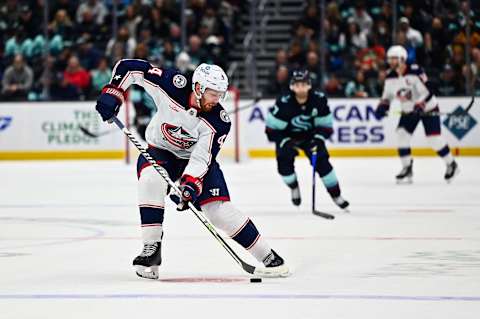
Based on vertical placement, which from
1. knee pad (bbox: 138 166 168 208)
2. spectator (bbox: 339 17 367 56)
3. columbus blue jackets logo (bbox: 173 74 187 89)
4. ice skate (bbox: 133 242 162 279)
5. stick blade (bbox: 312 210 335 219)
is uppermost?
columbus blue jackets logo (bbox: 173 74 187 89)

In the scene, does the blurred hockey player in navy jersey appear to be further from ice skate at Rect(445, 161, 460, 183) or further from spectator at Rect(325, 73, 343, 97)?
spectator at Rect(325, 73, 343, 97)

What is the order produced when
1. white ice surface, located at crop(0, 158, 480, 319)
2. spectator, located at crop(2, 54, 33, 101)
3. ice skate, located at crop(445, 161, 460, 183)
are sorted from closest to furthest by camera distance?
white ice surface, located at crop(0, 158, 480, 319) → ice skate, located at crop(445, 161, 460, 183) → spectator, located at crop(2, 54, 33, 101)

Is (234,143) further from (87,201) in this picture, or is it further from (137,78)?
(137,78)

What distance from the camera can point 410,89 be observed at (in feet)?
46.5

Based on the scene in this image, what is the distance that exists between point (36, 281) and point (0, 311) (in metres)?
1.04

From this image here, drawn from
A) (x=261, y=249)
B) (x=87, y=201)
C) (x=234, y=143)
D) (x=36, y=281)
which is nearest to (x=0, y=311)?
(x=36, y=281)

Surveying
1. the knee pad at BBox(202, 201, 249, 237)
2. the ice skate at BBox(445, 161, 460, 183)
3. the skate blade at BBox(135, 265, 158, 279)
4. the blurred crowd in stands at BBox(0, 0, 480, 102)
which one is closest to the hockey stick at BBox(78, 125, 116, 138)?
the blurred crowd in stands at BBox(0, 0, 480, 102)

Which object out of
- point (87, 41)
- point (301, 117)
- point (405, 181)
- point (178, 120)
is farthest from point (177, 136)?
point (87, 41)

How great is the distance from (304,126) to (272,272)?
14.2 ft

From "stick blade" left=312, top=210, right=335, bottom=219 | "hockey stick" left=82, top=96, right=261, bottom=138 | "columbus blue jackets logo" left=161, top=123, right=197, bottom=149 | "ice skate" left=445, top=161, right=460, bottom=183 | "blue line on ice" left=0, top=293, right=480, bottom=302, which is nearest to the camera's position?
"blue line on ice" left=0, top=293, right=480, bottom=302

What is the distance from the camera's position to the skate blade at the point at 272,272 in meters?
6.41

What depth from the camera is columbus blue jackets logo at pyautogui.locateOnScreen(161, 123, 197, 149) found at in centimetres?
646

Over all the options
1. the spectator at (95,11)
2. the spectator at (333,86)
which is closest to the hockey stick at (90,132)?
the spectator at (95,11)

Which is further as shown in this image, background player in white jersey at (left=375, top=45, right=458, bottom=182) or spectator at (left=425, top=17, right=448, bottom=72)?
spectator at (left=425, top=17, right=448, bottom=72)
